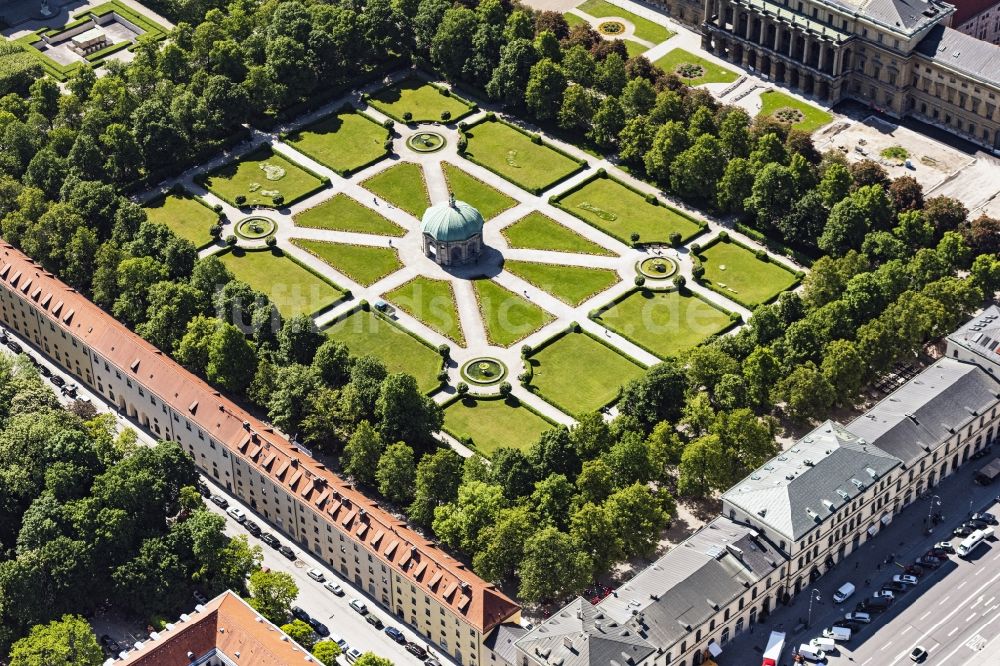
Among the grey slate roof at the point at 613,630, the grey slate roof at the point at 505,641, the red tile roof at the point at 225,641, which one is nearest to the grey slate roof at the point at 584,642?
the grey slate roof at the point at 613,630

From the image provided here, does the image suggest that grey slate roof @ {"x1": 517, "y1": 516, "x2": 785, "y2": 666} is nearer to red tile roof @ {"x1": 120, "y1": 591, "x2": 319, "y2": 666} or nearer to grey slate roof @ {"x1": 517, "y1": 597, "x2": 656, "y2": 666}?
grey slate roof @ {"x1": 517, "y1": 597, "x2": 656, "y2": 666}

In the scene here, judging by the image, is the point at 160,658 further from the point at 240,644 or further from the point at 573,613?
the point at 573,613

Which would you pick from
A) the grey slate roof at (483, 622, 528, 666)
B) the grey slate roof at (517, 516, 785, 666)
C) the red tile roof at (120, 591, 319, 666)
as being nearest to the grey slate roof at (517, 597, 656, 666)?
the grey slate roof at (517, 516, 785, 666)

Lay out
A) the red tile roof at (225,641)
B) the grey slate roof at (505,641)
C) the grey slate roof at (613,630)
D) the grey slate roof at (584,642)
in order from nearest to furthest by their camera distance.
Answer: the grey slate roof at (584,642), the grey slate roof at (613,630), the red tile roof at (225,641), the grey slate roof at (505,641)

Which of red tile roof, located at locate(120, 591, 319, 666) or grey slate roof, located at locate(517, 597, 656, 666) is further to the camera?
red tile roof, located at locate(120, 591, 319, 666)

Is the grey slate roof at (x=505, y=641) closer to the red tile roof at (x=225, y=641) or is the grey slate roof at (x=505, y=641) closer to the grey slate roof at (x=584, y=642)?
the grey slate roof at (x=584, y=642)

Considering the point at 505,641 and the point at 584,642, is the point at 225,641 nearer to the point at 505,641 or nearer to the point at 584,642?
the point at 505,641

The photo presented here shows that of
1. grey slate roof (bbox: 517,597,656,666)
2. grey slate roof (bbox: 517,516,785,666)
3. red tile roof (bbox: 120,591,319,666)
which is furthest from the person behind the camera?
red tile roof (bbox: 120,591,319,666)

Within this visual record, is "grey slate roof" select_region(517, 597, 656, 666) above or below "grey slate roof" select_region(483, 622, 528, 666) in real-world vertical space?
above
